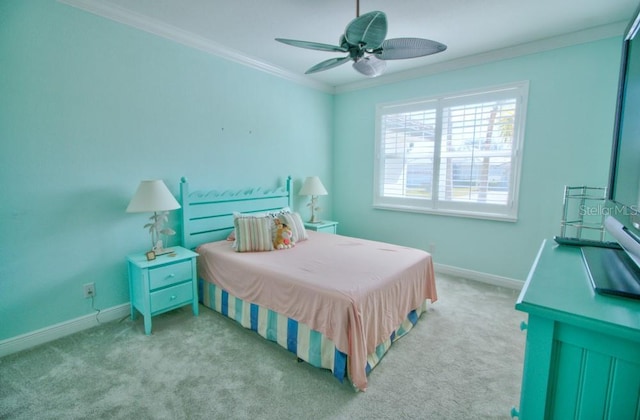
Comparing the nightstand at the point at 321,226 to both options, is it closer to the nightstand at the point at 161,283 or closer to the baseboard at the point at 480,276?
the baseboard at the point at 480,276

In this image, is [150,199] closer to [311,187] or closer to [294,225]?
[294,225]

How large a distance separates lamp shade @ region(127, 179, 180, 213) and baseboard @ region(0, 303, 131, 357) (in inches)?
38.3

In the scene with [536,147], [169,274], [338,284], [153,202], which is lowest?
[169,274]

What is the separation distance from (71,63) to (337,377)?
301 cm

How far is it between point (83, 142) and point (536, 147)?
4241 mm

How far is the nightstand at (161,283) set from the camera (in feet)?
7.82

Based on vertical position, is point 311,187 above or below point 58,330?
above

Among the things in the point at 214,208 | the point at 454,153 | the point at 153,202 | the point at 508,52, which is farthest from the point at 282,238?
the point at 508,52

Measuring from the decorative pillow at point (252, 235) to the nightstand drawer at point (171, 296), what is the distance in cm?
56

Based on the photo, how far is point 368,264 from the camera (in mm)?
2436

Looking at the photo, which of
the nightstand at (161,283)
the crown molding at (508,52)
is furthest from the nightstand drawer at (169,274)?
the crown molding at (508,52)

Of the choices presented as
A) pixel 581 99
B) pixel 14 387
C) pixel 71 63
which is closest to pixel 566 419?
pixel 14 387

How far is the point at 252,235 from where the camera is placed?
2.89 m

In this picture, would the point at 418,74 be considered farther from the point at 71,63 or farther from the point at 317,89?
the point at 71,63
